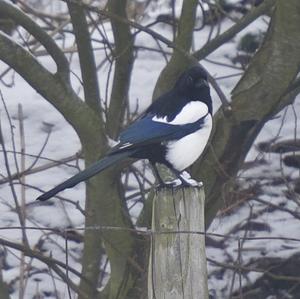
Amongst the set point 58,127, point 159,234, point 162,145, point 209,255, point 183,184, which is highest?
point 58,127

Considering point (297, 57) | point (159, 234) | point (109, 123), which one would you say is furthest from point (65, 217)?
point (159, 234)

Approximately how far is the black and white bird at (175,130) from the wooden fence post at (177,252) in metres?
0.46

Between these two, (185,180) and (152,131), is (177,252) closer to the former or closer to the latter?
(185,180)

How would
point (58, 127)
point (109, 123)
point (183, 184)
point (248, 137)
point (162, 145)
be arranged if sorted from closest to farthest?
point (183, 184) → point (162, 145) → point (248, 137) → point (109, 123) → point (58, 127)

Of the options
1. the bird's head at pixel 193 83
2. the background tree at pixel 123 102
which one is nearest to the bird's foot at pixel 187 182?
the bird's head at pixel 193 83

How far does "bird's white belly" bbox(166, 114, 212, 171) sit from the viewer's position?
3439 mm

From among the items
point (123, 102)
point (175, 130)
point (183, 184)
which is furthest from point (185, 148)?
point (123, 102)

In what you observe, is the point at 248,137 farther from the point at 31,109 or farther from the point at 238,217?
the point at 31,109

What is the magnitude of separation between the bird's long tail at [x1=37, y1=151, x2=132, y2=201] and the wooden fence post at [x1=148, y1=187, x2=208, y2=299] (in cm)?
28

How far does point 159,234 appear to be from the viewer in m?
2.73

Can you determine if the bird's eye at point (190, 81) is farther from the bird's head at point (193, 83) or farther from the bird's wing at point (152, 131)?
the bird's wing at point (152, 131)

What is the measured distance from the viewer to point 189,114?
350 centimetres

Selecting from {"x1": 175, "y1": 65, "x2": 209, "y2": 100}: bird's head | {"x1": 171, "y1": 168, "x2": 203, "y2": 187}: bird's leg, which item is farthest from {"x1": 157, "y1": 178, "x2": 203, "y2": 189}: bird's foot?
{"x1": 175, "y1": 65, "x2": 209, "y2": 100}: bird's head

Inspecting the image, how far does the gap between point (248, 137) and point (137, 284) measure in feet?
2.67
